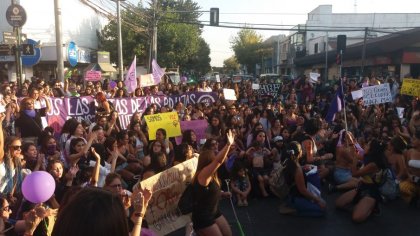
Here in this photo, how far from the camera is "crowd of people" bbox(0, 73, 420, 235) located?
141 inches

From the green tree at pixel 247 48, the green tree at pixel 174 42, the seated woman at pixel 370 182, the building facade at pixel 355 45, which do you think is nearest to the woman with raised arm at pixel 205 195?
the seated woman at pixel 370 182

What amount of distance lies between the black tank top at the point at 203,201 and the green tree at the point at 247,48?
78342 millimetres

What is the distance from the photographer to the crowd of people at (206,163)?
11.8 feet

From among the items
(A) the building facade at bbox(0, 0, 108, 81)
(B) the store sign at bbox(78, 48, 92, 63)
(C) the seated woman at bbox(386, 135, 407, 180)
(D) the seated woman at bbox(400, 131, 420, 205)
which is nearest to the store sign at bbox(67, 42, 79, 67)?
(A) the building facade at bbox(0, 0, 108, 81)

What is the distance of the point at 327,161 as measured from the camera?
29.8 feet

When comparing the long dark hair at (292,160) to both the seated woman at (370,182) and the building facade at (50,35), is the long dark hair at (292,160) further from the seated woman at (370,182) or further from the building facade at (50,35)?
the building facade at (50,35)

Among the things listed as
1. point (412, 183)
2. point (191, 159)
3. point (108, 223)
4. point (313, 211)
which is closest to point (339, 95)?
point (412, 183)

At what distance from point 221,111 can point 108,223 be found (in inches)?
385

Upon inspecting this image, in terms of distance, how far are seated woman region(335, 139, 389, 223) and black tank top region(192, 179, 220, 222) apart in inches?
104

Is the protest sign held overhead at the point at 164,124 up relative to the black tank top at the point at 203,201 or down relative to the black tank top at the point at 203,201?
up

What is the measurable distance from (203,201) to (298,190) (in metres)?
2.41

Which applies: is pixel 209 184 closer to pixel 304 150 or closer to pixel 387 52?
pixel 304 150

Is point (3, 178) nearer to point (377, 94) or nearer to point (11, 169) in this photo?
point (11, 169)

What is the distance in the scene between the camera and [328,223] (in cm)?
665
